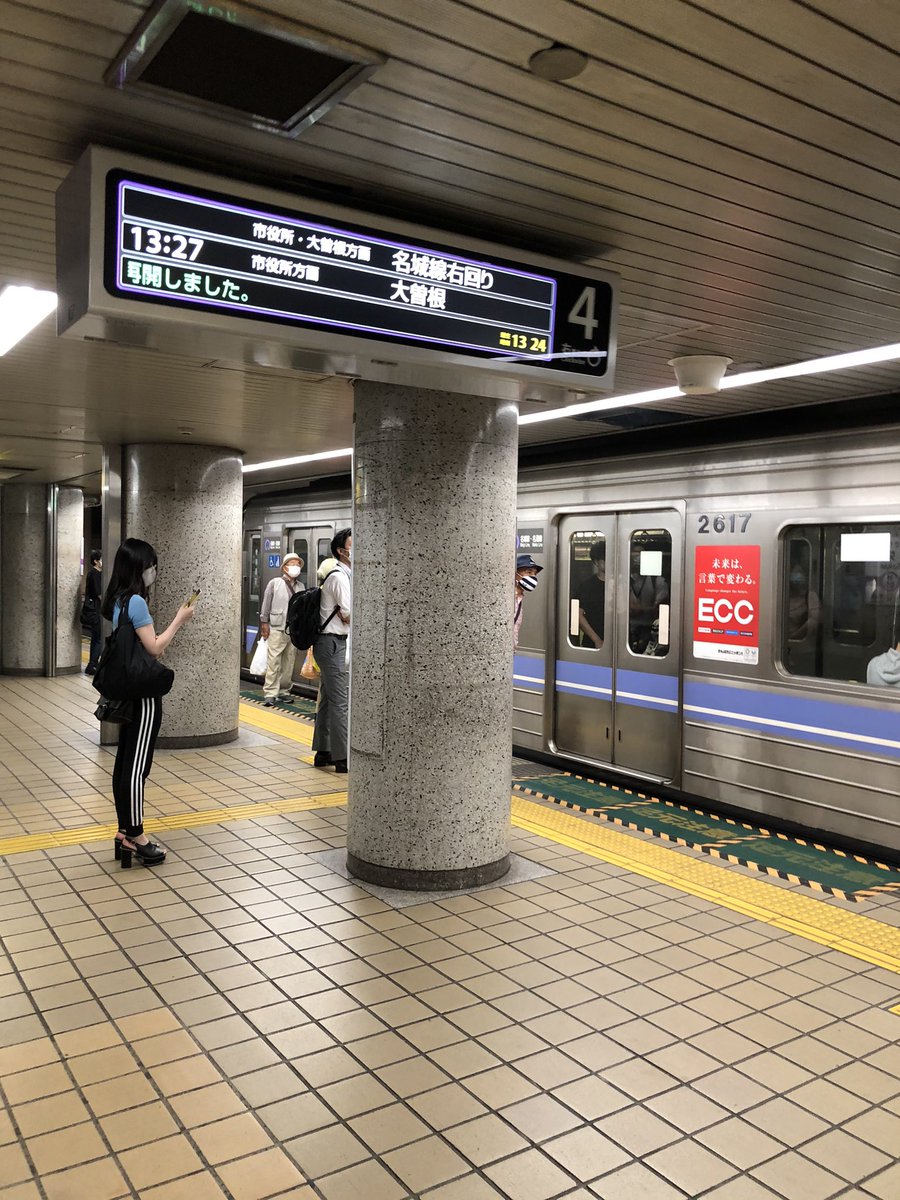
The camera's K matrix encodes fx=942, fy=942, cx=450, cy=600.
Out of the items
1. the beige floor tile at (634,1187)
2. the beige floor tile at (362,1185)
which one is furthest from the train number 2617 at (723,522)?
the beige floor tile at (362,1185)

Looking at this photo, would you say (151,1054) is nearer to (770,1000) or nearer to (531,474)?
(770,1000)

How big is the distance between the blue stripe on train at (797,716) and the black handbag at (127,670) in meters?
3.92

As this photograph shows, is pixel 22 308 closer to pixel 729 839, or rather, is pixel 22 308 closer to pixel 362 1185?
pixel 362 1185

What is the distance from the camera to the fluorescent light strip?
516cm

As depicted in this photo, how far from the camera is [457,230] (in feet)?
11.9

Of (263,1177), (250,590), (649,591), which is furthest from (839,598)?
(250,590)

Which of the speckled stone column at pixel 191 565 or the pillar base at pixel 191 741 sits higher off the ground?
the speckled stone column at pixel 191 565

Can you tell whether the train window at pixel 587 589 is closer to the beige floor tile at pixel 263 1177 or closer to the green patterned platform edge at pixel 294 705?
the green patterned platform edge at pixel 294 705

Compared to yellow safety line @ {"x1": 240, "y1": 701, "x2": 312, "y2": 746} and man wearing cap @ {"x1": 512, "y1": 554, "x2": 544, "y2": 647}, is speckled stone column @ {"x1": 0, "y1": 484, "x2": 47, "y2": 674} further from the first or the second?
man wearing cap @ {"x1": 512, "y1": 554, "x2": 544, "y2": 647}

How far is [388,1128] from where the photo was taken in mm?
2918

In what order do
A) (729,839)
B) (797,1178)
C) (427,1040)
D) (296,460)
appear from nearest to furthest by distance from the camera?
(797,1178) → (427,1040) → (729,839) → (296,460)

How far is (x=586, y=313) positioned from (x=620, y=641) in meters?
4.38

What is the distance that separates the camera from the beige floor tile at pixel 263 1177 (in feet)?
8.52

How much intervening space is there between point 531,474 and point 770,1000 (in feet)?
18.2
